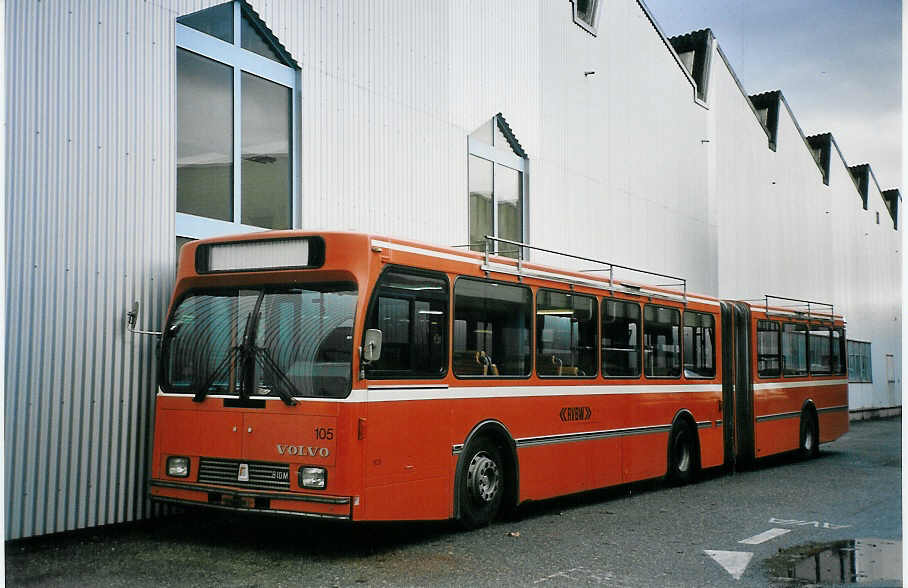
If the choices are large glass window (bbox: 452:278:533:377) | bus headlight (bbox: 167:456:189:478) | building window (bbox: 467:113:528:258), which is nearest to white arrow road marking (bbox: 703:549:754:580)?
large glass window (bbox: 452:278:533:377)

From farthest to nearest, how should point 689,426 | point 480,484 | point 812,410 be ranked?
point 812,410 < point 689,426 < point 480,484

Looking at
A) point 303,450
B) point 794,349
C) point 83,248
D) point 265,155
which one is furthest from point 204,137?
point 794,349

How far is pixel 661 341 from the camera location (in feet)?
46.0

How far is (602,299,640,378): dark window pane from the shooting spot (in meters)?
12.6

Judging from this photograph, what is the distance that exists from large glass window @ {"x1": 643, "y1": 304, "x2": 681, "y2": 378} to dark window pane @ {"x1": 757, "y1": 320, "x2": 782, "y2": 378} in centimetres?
315

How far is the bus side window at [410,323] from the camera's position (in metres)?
8.73

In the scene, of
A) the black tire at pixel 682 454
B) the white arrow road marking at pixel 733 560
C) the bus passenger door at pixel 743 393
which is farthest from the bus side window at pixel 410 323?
the bus passenger door at pixel 743 393

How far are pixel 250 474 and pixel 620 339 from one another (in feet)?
19.4

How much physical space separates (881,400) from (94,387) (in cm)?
3383

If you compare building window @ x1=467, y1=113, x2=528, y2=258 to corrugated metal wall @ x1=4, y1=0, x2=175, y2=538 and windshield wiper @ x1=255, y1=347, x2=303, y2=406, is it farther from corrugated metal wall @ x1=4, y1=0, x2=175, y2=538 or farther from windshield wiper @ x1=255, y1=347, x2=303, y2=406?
windshield wiper @ x1=255, y1=347, x2=303, y2=406

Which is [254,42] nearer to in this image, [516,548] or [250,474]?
[250,474]

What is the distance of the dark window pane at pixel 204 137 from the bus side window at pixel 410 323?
337 centimetres

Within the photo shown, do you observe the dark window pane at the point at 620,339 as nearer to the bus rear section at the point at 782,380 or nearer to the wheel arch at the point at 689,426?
the wheel arch at the point at 689,426

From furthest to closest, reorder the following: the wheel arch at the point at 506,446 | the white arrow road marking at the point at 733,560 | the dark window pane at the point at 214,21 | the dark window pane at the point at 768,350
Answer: the dark window pane at the point at 768,350, the dark window pane at the point at 214,21, the wheel arch at the point at 506,446, the white arrow road marking at the point at 733,560
